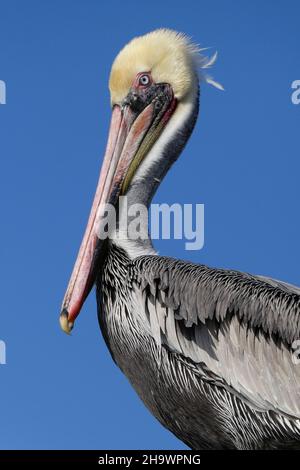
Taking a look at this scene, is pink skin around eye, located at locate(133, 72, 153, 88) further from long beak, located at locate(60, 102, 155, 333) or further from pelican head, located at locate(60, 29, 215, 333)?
long beak, located at locate(60, 102, 155, 333)

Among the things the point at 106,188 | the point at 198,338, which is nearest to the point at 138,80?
the point at 106,188

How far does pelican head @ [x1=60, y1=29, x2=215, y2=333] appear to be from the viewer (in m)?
9.14

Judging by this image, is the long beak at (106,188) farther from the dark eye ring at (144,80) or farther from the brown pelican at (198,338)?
the dark eye ring at (144,80)

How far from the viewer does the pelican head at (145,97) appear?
9.14 metres

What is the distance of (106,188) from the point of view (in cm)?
897

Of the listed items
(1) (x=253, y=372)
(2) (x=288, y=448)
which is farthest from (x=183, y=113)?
(2) (x=288, y=448)

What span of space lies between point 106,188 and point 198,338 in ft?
5.72

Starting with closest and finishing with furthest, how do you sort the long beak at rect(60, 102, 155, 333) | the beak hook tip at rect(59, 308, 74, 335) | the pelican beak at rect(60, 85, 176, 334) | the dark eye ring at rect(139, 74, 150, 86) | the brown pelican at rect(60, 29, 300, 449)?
the brown pelican at rect(60, 29, 300, 449) → the beak hook tip at rect(59, 308, 74, 335) → the long beak at rect(60, 102, 155, 333) → the pelican beak at rect(60, 85, 176, 334) → the dark eye ring at rect(139, 74, 150, 86)

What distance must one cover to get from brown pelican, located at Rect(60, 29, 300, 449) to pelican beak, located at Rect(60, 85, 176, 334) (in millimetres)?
14

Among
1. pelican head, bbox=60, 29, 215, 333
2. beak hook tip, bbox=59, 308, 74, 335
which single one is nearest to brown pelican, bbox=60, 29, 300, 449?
beak hook tip, bbox=59, 308, 74, 335

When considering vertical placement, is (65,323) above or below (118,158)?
below

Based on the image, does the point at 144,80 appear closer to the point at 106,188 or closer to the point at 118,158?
the point at 118,158

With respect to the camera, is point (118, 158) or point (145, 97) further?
point (145, 97)
